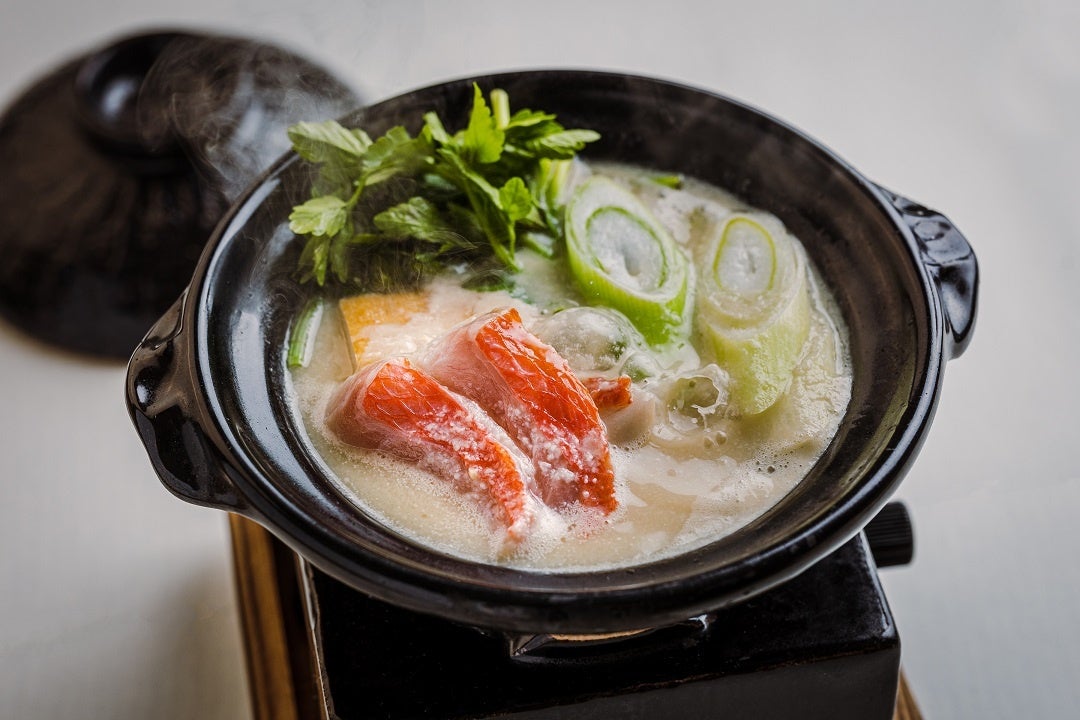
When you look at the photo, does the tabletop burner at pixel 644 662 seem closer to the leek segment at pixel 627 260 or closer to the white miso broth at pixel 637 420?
the white miso broth at pixel 637 420

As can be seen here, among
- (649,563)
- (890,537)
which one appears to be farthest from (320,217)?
(890,537)

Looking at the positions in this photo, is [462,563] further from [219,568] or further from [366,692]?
[219,568]

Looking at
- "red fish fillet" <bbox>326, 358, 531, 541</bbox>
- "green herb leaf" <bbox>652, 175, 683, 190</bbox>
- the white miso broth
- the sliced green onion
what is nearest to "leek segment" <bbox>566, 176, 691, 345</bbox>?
the white miso broth

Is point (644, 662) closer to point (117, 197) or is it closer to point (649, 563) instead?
point (649, 563)

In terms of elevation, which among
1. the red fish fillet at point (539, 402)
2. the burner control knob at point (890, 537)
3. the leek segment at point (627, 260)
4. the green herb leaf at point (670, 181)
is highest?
the green herb leaf at point (670, 181)

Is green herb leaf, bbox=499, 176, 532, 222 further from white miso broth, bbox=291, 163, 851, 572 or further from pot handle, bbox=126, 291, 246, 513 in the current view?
pot handle, bbox=126, 291, 246, 513

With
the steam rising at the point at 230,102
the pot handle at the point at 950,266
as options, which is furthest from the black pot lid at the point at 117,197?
the pot handle at the point at 950,266

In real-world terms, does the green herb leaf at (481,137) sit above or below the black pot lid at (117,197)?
above
